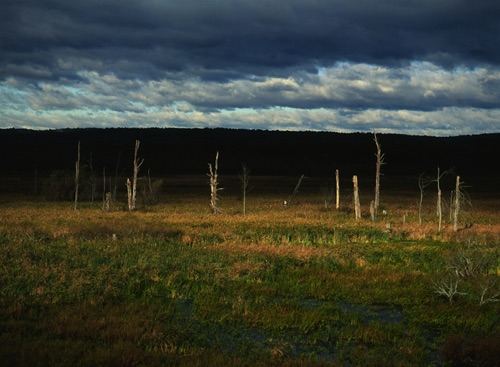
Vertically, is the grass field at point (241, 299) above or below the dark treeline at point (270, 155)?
below

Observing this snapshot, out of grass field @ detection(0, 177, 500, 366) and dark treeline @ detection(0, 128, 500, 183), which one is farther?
dark treeline @ detection(0, 128, 500, 183)

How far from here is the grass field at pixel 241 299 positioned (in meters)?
11.6

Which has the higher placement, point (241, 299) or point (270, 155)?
point (270, 155)

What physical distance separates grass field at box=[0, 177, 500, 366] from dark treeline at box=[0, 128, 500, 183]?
97.7m

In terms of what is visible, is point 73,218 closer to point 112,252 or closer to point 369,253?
point 112,252

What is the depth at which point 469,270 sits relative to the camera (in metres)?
20.2

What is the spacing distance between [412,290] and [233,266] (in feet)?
21.5

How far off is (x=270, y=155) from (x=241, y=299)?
15185 cm

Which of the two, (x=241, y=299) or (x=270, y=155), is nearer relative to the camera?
(x=241, y=299)

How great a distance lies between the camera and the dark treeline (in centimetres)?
13450

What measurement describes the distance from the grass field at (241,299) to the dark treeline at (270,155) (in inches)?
3848

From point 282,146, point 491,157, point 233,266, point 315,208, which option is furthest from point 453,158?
point 233,266

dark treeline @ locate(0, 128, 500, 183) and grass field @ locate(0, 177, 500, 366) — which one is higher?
dark treeline @ locate(0, 128, 500, 183)

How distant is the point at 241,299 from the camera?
617 inches
